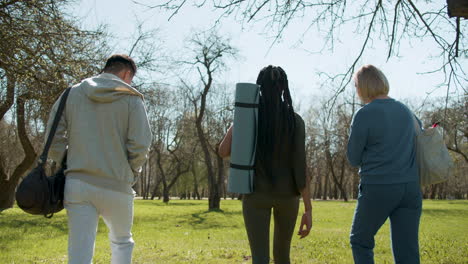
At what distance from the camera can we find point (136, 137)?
10.9ft

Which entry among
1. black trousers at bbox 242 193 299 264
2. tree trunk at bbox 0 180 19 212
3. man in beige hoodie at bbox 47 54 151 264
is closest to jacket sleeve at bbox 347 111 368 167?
black trousers at bbox 242 193 299 264

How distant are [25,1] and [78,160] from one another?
15.1 ft

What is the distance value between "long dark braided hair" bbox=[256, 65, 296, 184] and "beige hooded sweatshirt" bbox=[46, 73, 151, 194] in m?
0.90

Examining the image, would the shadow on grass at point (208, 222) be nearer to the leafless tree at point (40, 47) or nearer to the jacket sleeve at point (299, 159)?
the leafless tree at point (40, 47)

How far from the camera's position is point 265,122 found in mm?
3316

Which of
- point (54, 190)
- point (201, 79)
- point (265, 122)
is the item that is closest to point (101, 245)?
point (54, 190)

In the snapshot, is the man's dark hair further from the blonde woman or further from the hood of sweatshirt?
the blonde woman

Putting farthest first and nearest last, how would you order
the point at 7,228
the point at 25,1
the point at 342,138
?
the point at 342,138, the point at 7,228, the point at 25,1

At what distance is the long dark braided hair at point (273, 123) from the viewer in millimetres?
Answer: 3287

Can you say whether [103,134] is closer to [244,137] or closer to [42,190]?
[42,190]

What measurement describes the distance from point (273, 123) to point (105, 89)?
1.29 meters

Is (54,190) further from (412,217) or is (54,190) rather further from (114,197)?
(412,217)

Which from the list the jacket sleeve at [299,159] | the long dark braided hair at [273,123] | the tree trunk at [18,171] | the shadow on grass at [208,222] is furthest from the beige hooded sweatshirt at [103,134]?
the tree trunk at [18,171]

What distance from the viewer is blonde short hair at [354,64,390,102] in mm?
3748
